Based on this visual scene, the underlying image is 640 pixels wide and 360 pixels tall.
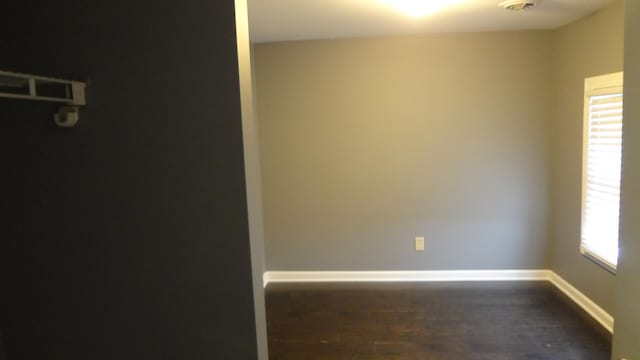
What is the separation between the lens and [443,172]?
3926 mm

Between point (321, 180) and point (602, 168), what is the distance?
2.21 meters

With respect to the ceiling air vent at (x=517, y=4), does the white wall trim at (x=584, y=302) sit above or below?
below

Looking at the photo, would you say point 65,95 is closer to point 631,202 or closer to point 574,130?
point 631,202

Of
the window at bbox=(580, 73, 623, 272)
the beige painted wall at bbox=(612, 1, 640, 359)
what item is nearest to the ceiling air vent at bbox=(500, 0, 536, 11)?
the window at bbox=(580, 73, 623, 272)

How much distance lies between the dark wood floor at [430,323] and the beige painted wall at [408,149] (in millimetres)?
344

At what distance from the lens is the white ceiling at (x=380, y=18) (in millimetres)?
2760

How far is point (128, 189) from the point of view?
1.33 metres

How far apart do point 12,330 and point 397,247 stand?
10.4 feet

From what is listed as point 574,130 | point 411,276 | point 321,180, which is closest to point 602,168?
point 574,130

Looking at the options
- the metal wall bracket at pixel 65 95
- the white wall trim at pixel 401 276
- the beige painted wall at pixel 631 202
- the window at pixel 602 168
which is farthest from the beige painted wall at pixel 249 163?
the white wall trim at pixel 401 276

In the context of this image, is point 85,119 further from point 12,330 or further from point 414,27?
point 414,27

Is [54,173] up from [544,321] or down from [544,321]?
up

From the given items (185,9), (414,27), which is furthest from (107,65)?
(414,27)

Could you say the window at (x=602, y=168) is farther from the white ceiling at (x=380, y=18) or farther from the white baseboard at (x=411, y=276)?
the white baseboard at (x=411, y=276)
